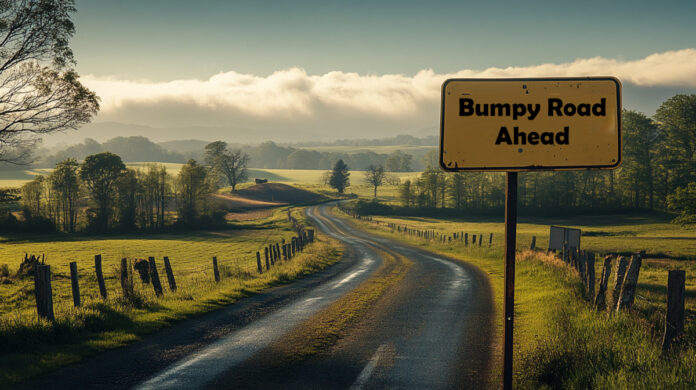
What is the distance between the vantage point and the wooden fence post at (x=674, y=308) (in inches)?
268

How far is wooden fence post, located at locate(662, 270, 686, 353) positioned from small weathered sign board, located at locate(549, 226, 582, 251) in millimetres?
16502

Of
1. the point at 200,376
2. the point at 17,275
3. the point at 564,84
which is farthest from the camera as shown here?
the point at 17,275

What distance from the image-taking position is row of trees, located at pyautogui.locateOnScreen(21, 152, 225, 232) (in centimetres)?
6556

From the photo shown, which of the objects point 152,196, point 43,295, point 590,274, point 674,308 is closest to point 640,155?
point 590,274

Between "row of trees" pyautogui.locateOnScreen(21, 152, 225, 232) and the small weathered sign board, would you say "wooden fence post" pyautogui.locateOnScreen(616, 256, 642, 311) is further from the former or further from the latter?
"row of trees" pyautogui.locateOnScreen(21, 152, 225, 232)

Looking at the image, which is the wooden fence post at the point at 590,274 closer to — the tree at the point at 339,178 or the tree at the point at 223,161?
the tree at the point at 223,161

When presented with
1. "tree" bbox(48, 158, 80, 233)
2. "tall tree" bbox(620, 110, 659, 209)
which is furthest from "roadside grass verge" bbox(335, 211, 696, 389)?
"tall tree" bbox(620, 110, 659, 209)

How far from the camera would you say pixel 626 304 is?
8875 mm

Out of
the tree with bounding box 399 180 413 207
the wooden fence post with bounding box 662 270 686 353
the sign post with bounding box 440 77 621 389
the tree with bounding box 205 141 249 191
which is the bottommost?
the tree with bounding box 399 180 413 207

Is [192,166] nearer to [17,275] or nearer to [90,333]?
[17,275]

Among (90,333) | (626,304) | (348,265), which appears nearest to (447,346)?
(626,304)

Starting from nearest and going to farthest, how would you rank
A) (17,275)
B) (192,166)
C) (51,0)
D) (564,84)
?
(564,84) → (51,0) → (17,275) → (192,166)

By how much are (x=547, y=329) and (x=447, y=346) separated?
238 centimetres

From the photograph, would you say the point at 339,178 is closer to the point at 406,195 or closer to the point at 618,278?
the point at 406,195
